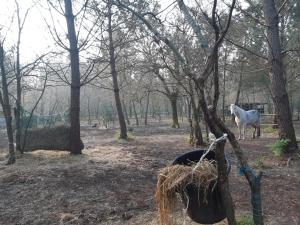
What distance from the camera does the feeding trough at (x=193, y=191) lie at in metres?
3.48

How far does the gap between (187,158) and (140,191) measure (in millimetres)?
2463

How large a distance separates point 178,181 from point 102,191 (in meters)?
3.15

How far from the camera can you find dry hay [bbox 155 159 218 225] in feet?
11.4

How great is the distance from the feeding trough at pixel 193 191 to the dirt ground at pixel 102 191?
0.89 meters

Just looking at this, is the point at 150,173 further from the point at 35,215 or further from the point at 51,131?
the point at 51,131

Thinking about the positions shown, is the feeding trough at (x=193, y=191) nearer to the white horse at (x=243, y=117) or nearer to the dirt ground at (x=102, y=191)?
the dirt ground at (x=102, y=191)

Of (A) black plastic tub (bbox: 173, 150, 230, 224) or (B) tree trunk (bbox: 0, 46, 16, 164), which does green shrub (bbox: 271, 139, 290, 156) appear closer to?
(A) black plastic tub (bbox: 173, 150, 230, 224)

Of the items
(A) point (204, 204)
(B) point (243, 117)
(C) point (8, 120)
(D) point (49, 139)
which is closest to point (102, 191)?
(A) point (204, 204)

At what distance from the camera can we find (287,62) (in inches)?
780

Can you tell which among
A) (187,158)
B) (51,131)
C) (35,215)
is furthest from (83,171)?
(187,158)

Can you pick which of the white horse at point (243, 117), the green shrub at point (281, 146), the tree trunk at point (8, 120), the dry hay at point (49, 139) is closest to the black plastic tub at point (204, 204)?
the green shrub at point (281, 146)

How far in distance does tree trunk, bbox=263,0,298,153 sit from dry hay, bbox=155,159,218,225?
6225 mm

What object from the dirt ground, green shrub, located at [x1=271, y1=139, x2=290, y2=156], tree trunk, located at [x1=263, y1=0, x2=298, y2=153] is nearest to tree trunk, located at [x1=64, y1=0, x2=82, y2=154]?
the dirt ground

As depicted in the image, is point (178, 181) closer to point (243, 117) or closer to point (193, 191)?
A: point (193, 191)
